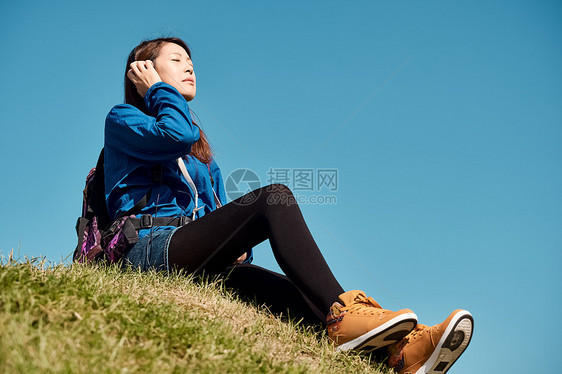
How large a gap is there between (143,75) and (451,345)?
3.78 metres

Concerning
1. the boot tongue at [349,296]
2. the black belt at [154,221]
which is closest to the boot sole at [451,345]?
the boot tongue at [349,296]

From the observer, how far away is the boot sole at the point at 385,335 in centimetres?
307

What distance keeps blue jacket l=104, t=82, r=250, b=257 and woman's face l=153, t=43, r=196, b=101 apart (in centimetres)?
41

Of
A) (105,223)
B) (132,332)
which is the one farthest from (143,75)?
(132,332)

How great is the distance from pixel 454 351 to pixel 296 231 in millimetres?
1414

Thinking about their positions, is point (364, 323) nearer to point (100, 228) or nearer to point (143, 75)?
point (100, 228)

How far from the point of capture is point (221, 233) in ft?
12.2

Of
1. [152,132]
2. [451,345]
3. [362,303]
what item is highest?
[152,132]

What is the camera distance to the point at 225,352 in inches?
98.8

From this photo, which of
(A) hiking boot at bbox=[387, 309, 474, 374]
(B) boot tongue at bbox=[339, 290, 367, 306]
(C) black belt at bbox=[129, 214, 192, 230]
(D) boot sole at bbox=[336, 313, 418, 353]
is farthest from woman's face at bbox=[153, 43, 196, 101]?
(A) hiking boot at bbox=[387, 309, 474, 374]

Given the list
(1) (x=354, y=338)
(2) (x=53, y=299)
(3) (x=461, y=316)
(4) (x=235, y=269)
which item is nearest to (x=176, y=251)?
(4) (x=235, y=269)

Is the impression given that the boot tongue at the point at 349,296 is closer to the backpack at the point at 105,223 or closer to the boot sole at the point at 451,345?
the boot sole at the point at 451,345

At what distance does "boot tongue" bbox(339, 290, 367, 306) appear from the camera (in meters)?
3.33

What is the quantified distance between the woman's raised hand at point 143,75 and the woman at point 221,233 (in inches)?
0.5
